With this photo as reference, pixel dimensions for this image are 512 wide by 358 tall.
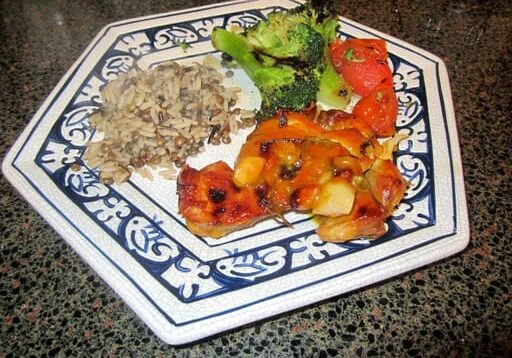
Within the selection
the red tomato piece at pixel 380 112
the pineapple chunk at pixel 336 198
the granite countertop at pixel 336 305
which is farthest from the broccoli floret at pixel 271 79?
the granite countertop at pixel 336 305

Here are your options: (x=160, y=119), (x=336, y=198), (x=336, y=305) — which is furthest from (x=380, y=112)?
(x=160, y=119)

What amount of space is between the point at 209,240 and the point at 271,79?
3.11ft

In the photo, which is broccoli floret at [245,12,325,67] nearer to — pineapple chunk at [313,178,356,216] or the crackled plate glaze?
the crackled plate glaze

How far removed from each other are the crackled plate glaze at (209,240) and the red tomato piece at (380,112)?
0.10m

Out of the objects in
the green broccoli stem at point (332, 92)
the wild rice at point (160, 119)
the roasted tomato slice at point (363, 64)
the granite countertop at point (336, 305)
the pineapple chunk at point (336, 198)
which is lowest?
the granite countertop at point (336, 305)

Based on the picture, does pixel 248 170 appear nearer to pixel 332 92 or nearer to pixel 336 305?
pixel 336 305

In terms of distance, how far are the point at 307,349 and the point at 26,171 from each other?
1415 mm

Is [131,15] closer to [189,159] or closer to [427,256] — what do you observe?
[189,159]

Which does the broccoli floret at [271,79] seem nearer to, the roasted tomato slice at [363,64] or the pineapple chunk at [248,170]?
the roasted tomato slice at [363,64]

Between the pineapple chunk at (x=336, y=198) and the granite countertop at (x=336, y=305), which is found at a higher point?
the pineapple chunk at (x=336, y=198)

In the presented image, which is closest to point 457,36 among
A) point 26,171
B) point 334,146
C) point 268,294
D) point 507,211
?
point 507,211

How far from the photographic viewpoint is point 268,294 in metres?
1.67

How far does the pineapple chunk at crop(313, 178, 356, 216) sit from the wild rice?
28.2 inches

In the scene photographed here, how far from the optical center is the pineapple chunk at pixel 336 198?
1755 mm
